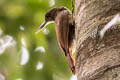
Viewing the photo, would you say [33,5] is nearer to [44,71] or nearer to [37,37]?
[37,37]

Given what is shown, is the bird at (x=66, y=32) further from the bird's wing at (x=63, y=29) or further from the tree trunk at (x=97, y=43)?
the tree trunk at (x=97, y=43)

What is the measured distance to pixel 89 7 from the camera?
1469mm

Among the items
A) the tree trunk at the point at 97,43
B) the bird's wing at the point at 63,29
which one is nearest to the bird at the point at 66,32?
the bird's wing at the point at 63,29

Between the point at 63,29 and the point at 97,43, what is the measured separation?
4.04 ft

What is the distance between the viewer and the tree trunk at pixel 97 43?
1168 mm

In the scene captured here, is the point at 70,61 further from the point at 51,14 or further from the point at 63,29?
the point at 51,14

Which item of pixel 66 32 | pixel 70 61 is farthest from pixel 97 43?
pixel 66 32

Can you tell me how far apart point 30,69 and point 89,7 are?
91 cm

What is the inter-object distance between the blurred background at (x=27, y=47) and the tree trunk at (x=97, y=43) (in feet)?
2.56

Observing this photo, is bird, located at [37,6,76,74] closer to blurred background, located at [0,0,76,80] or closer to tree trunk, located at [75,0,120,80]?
blurred background, located at [0,0,76,80]

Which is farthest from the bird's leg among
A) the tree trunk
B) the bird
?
the tree trunk

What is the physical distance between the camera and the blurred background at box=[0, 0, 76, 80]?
2.14 m

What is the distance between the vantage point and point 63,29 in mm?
2492

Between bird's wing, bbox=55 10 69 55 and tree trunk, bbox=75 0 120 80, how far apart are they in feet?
2.74
